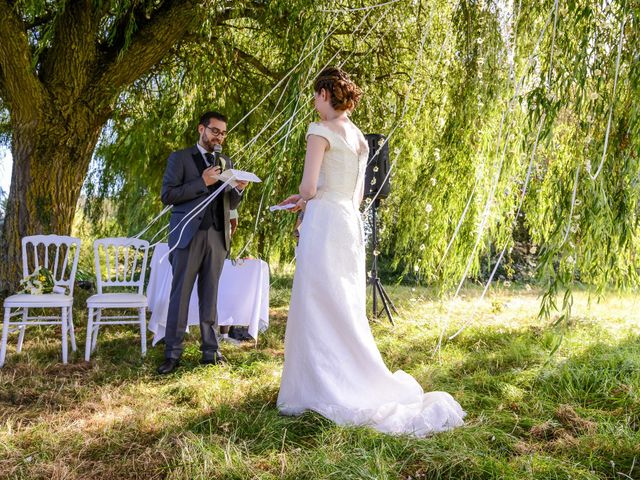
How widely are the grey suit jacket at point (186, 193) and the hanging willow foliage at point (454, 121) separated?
273 mm

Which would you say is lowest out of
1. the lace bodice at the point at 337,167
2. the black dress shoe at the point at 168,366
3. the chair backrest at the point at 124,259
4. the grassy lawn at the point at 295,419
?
the black dress shoe at the point at 168,366

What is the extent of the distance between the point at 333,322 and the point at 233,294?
7.19ft

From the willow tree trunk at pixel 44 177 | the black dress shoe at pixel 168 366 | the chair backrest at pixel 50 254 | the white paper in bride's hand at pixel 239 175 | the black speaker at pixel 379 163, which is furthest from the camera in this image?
the willow tree trunk at pixel 44 177

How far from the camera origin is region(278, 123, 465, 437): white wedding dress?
9.43 ft

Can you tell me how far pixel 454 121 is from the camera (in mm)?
3367

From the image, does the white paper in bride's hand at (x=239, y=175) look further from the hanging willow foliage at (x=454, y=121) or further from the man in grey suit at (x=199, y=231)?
the man in grey suit at (x=199, y=231)

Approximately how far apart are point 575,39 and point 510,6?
0.71m

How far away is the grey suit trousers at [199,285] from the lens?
3859mm

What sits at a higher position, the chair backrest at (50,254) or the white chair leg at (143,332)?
the chair backrest at (50,254)

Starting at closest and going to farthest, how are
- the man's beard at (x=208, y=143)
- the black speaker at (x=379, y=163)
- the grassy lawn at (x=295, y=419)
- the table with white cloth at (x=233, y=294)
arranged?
the grassy lawn at (x=295, y=419), the man's beard at (x=208, y=143), the table with white cloth at (x=233, y=294), the black speaker at (x=379, y=163)

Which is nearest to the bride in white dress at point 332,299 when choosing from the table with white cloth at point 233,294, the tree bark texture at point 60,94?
the table with white cloth at point 233,294

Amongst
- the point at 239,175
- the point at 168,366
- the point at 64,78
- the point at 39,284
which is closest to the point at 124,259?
the point at 39,284

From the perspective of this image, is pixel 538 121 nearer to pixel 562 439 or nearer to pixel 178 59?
pixel 562 439

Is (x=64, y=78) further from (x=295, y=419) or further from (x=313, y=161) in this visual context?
(x=295, y=419)
